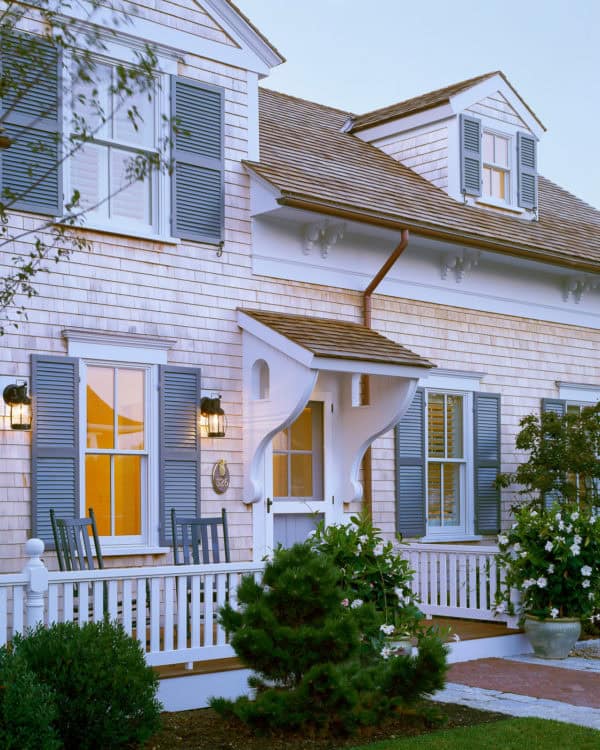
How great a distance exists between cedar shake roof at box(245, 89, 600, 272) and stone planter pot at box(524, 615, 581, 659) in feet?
13.5

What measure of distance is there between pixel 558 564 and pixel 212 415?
323 centimetres

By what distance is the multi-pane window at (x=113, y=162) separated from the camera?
9.27 metres

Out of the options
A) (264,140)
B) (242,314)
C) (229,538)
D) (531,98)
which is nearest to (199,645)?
(229,538)

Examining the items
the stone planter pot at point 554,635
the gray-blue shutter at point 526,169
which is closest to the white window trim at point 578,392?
the gray-blue shutter at point 526,169

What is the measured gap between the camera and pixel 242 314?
10109mm

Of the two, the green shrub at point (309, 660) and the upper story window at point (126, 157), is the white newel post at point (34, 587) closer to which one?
the green shrub at point (309, 660)

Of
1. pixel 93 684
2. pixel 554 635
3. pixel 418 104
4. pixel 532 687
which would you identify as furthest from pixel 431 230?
pixel 93 684

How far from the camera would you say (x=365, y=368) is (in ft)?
32.8

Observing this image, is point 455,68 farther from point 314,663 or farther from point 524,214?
point 314,663

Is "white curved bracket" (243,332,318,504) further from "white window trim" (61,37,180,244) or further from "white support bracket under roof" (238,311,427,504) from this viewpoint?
"white window trim" (61,37,180,244)

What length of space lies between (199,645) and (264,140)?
19.5 ft

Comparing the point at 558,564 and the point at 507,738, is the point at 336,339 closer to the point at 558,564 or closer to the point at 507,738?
the point at 558,564

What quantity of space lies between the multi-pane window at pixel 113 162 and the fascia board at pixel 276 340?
3.96ft

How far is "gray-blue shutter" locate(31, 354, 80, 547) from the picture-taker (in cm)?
855
